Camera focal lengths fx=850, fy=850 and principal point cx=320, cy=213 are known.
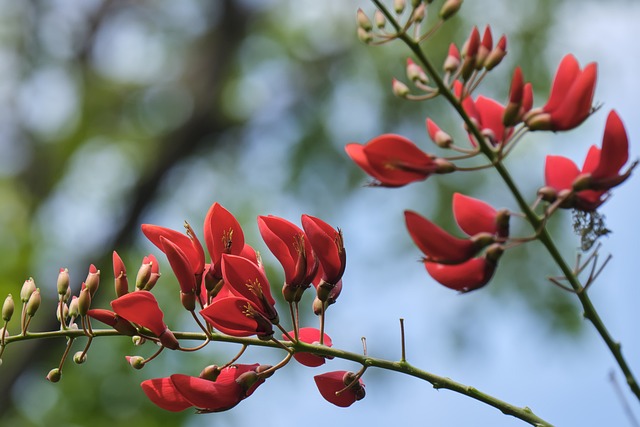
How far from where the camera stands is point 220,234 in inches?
42.4

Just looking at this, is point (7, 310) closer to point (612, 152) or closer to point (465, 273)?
point (465, 273)

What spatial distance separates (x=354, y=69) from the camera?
748 cm

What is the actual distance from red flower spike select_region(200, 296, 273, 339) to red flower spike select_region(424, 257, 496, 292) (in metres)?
0.22

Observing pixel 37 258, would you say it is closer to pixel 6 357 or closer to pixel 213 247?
pixel 6 357

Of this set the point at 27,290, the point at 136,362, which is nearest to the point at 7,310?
the point at 27,290

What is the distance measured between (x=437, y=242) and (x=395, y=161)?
95mm

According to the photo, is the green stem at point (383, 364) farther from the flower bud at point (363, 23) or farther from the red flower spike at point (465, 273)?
the flower bud at point (363, 23)

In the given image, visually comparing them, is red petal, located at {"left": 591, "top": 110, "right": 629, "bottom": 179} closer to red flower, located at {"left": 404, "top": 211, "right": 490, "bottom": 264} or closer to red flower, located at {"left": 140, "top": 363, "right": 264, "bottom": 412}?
red flower, located at {"left": 404, "top": 211, "right": 490, "bottom": 264}

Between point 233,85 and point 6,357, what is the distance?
341 centimetres

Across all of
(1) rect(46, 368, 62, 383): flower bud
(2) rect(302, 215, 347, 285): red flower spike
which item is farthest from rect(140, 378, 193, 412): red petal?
(2) rect(302, 215, 347, 285): red flower spike

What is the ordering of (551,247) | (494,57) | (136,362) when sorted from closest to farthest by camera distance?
1. (551,247)
2. (494,57)
3. (136,362)

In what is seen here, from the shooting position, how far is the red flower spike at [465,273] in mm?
871

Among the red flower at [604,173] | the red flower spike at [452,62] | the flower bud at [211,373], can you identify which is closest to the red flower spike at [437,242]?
the red flower at [604,173]

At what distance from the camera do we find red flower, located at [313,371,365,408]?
3.43 ft
